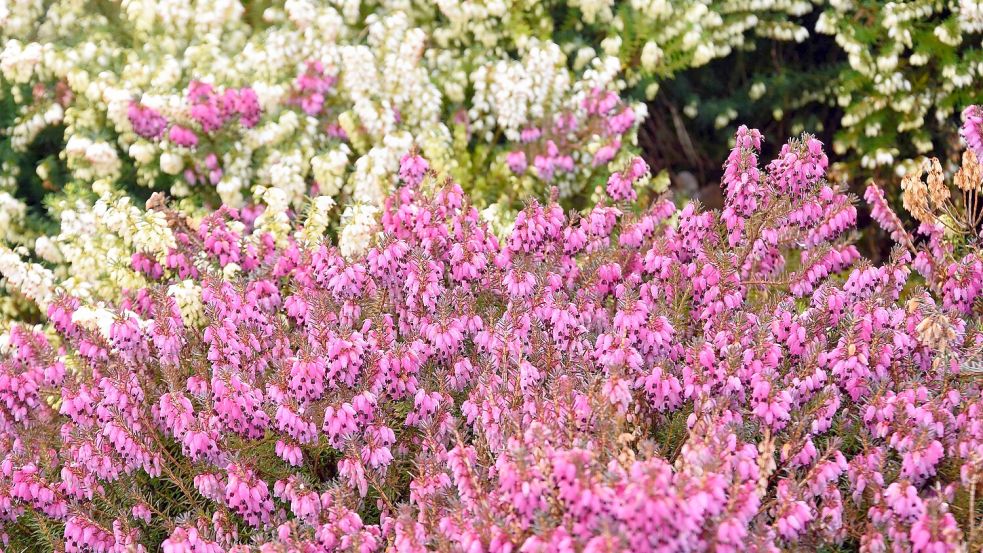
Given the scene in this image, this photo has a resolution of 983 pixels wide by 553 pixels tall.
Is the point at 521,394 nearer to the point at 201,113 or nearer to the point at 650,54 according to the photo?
the point at 201,113

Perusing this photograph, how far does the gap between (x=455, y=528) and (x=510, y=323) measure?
1017mm

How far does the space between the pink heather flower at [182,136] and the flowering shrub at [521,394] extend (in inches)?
62.8

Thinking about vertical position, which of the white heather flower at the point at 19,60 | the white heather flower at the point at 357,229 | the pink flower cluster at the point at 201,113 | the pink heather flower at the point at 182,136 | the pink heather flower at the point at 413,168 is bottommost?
the white heather flower at the point at 357,229

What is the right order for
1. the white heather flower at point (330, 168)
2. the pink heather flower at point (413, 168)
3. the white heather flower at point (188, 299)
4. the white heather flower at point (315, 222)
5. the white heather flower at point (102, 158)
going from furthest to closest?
the white heather flower at point (102, 158) < the white heather flower at point (330, 168) < the white heather flower at point (315, 222) < the pink heather flower at point (413, 168) < the white heather flower at point (188, 299)

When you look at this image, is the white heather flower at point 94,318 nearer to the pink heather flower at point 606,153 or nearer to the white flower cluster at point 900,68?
the pink heather flower at point 606,153

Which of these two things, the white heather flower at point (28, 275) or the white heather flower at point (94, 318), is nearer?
the white heather flower at point (94, 318)

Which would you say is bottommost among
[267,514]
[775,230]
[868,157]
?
[267,514]

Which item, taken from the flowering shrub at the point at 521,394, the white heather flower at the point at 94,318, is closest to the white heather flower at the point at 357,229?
the flowering shrub at the point at 521,394

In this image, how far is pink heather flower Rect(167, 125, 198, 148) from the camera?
621 cm

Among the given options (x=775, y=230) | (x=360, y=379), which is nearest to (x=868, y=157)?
(x=775, y=230)

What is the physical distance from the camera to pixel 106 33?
6.95 metres

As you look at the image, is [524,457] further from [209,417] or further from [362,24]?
[362,24]

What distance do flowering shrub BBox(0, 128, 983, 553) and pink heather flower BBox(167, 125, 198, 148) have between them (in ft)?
5.24

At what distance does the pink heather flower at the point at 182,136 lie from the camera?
621cm
